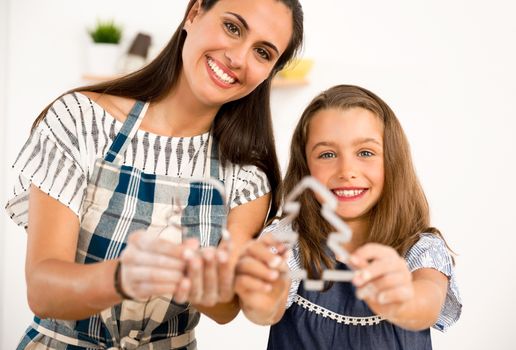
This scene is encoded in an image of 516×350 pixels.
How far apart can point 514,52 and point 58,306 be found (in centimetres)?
217

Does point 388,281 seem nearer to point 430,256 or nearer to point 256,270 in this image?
point 256,270

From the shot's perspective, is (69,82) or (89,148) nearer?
(89,148)

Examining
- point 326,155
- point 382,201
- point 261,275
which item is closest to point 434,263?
point 382,201

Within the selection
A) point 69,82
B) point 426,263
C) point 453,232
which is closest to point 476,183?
point 453,232

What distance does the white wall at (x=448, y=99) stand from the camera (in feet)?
8.57

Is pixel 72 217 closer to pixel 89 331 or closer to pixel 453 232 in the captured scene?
pixel 89 331

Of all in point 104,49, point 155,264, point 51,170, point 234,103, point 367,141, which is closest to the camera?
point 155,264

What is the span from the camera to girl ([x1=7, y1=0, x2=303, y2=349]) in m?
1.19

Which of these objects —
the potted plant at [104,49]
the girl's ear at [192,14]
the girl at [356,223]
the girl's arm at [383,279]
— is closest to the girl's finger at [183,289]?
the girl's arm at [383,279]

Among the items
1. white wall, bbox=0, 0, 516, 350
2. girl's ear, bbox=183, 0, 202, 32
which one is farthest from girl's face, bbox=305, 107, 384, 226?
white wall, bbox=0, 0, 516, 350

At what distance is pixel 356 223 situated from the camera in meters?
1.35

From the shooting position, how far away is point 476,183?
2.64 m

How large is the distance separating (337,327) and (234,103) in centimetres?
52

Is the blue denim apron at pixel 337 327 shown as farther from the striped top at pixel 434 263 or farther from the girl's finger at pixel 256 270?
the girl's finger at pixel 256 270
